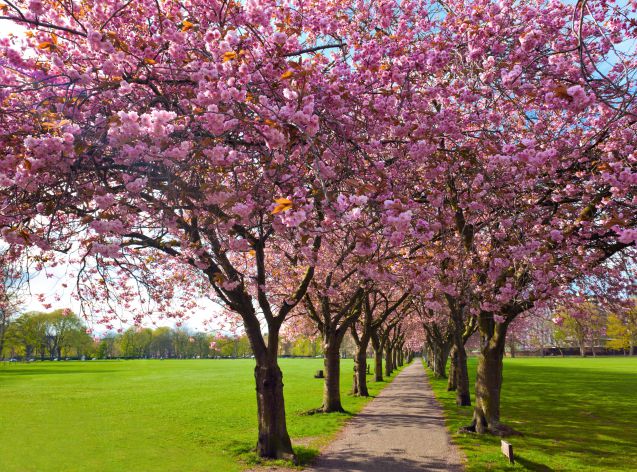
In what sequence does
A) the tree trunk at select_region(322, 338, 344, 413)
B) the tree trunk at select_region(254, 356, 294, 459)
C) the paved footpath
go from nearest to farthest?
the paved footpath, the tree trunk at select_region(254, 356, 294, 459), the tree trunk at select_region(322, 338, 344, 413)

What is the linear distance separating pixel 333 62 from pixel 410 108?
4.96ft

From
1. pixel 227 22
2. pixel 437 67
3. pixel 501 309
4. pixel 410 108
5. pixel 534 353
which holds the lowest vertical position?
pixel 534 353

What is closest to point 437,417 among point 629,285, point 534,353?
point 629,285

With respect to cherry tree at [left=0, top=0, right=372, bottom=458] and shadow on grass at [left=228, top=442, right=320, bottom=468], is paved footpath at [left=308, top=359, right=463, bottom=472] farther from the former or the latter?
cherry tree at [left=0, top=0, right=372, bottom=458]

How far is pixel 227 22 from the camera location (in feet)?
21.3

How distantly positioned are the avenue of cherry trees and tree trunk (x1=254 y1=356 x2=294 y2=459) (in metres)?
0.04

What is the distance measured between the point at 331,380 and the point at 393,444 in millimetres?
6616

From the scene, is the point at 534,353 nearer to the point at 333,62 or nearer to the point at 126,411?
the point at 126,411

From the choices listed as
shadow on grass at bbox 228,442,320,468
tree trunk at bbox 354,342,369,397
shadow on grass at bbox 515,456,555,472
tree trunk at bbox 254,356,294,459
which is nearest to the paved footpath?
shadow on grass at bbox 228,442,320,468

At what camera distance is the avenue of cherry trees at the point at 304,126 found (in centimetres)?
509

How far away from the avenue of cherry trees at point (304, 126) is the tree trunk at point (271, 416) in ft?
0.14

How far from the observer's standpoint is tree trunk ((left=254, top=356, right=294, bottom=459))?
34.4 ft

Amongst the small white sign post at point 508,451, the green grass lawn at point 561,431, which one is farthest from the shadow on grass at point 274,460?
the small white sign post at point 508,451

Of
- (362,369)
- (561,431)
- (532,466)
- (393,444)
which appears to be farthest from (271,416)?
(362,369)
